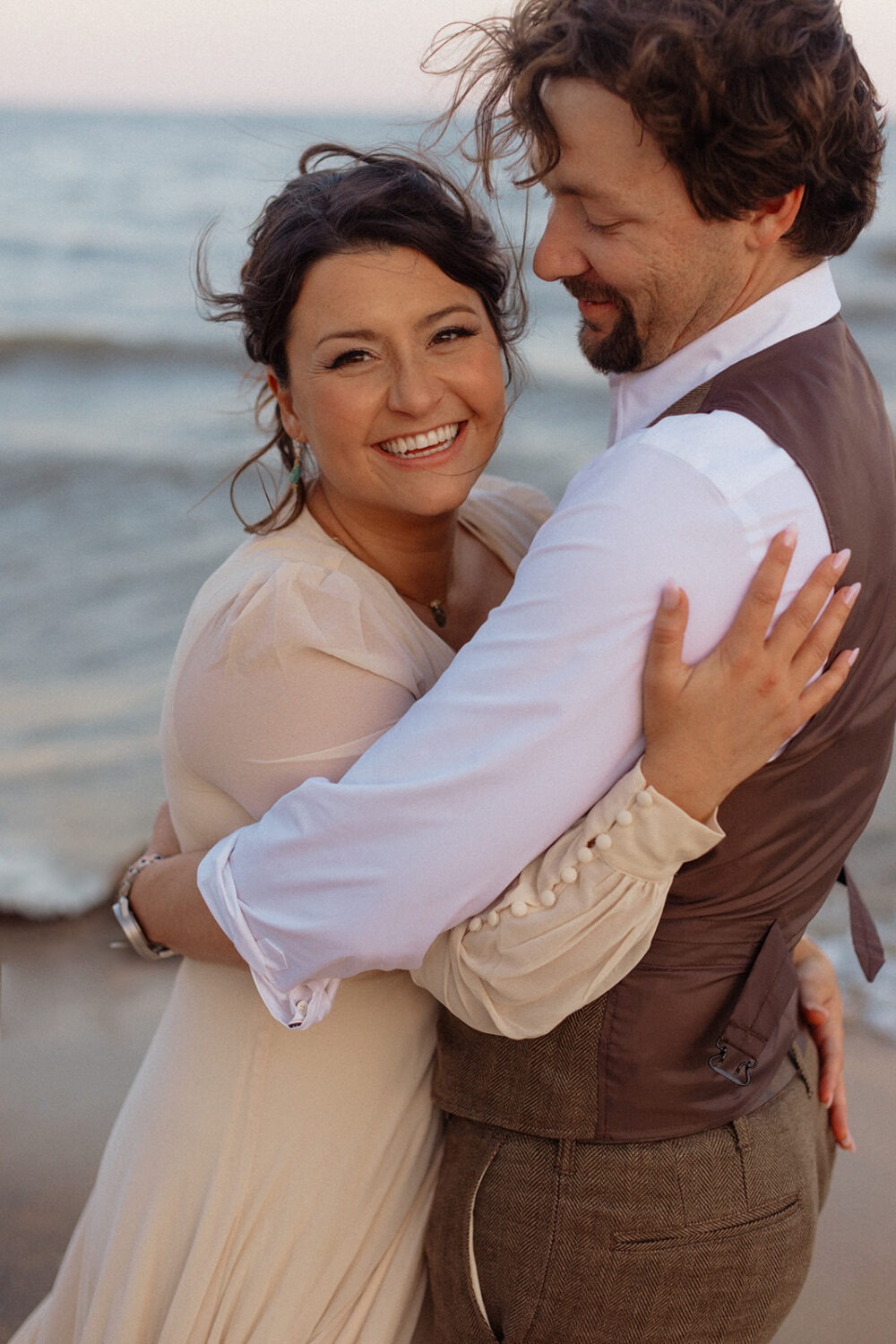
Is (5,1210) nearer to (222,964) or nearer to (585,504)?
(222,964)

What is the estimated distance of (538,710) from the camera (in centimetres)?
141

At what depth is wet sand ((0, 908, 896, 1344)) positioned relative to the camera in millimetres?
2914

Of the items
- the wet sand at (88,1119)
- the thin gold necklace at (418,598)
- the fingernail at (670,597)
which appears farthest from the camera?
the wet sand at (88,1119)

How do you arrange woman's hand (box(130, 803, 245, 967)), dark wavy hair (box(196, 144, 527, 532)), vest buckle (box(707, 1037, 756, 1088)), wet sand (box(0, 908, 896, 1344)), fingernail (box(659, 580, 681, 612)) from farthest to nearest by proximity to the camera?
wet sand (box(0, 908, 896, 1344)) → dark wavy hair (box(196, 144, 527, 532)) → woman's hand (box(130, 803, 245, 967)) → vest buckle (box(707, 1037, 756, 1088)) → fingernail (box(659, 580, 681, 612))

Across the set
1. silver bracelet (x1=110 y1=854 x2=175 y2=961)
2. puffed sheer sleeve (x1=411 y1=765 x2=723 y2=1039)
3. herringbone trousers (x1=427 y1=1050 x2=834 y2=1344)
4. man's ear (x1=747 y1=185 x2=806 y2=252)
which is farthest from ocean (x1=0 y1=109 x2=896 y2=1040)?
herringbone trousers (x1=427 y1=1050 x2=834 y2=1344)

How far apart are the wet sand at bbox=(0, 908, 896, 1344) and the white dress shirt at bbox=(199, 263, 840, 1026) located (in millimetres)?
1889

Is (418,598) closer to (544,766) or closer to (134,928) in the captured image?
(134,928)

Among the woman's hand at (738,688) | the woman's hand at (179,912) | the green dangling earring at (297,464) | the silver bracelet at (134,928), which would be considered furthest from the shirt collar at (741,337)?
the silver bracelet at (134,928)

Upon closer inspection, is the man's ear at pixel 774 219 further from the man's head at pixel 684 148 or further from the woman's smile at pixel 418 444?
the woman's smile at pixel 418 444

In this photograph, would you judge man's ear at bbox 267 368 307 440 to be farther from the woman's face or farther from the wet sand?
the wet sand

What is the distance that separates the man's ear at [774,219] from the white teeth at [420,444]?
580 millimetres

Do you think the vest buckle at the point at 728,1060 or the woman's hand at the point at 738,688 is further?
the vest buckle at the point at 728,1060

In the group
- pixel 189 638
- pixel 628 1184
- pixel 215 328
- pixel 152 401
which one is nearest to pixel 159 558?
pixel 152 401

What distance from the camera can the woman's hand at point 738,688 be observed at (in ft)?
4.63
